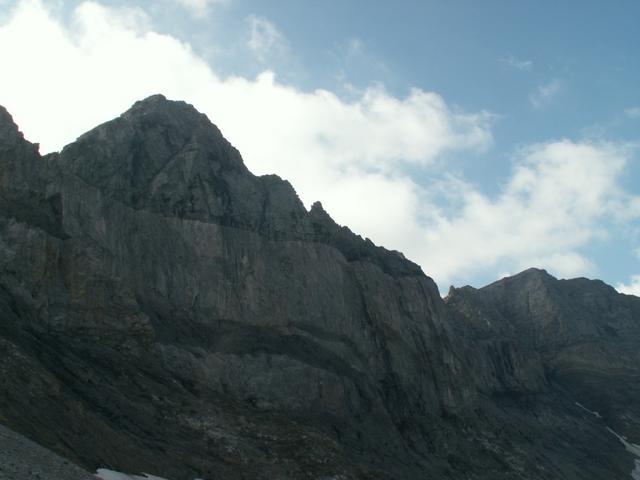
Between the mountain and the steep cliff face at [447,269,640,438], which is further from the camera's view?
the steep cliff face at [447,269,640,438]

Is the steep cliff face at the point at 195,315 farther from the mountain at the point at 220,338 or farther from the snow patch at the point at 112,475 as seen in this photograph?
the snow patch at the point at 112,475

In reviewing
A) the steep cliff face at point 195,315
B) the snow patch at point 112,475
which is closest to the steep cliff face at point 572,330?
the steep cliff face at point 195,315

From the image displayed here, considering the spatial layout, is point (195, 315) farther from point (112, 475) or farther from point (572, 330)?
point (572, 330)

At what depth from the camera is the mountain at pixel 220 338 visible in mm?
35906

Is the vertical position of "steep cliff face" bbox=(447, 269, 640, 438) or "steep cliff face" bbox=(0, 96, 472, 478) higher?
"steep cliff face" bbox=(447, 269, 640, 438)

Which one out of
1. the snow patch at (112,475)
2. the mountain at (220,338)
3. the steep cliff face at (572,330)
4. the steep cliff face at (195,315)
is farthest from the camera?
the steep cliff face at (572,330)

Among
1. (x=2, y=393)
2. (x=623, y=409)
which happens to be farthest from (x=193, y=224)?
(x=623, y=409)

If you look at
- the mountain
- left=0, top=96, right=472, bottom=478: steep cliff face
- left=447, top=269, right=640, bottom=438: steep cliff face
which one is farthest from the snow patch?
left=447, top=269, right=640, bottom=438: steep cliff face

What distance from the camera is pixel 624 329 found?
379ft

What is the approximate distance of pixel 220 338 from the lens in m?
49.9

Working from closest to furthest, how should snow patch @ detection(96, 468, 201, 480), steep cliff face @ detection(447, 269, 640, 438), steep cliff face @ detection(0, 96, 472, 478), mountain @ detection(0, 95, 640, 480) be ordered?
snow patch @ detection(96, 468, 201, 480)
steep cliff face @ detection(0, 96, 472, 478)
mountain @ detection(0, 95, 640, 480)
steep cliff face @ detection(447, 269, 640, 438)

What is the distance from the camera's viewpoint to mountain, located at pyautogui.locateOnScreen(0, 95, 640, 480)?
35.9m

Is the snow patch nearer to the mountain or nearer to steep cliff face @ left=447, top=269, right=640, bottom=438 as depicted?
the mountain

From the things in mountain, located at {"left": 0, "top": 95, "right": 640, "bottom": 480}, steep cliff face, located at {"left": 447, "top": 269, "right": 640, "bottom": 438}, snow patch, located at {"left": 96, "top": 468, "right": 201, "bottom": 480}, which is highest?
steep cliff face, located at {"left": 447, "top": 269, "right": 640, "bottom": 438}
